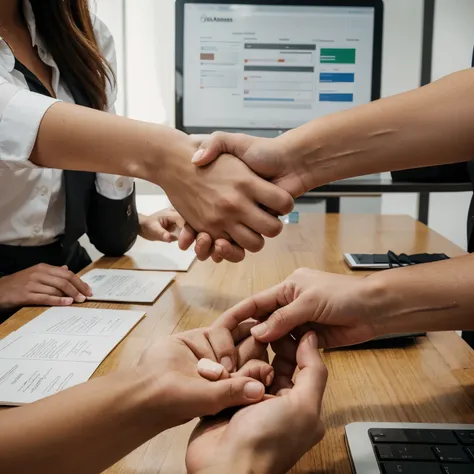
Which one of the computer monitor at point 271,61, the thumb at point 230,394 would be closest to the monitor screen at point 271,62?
the computer monitor at point 271,61

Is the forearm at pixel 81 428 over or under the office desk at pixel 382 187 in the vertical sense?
under

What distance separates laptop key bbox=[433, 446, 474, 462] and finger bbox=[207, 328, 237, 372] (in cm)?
25

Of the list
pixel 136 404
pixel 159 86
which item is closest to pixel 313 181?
pixel 136 404

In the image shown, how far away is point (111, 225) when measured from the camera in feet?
4.39

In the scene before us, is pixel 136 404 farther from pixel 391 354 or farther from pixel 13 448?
pixel 391 354

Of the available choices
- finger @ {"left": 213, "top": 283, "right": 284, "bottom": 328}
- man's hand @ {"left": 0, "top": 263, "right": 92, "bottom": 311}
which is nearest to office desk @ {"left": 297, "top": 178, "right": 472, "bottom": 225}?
man's hand @ {"left": 0, "top": 263, "right": 92, "bottom": 311}

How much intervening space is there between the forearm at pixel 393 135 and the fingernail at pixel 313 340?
0.36 meters

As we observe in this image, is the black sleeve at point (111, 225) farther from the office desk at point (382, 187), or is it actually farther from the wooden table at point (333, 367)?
the office desk at point (382, 187)

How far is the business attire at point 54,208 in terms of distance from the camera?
121 cm

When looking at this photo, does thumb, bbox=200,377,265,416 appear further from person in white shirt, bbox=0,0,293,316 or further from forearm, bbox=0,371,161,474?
person in white shirt, bbox=0,0,293,316

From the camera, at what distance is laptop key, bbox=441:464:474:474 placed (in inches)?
19.5

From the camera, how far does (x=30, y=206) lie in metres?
1.22

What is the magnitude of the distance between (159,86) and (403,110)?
2.03 m

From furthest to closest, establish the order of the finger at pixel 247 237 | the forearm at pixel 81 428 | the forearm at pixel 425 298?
the finger at pixel 247 237, the forearm at pixel 425 298, the forearm at pixel 81 428
